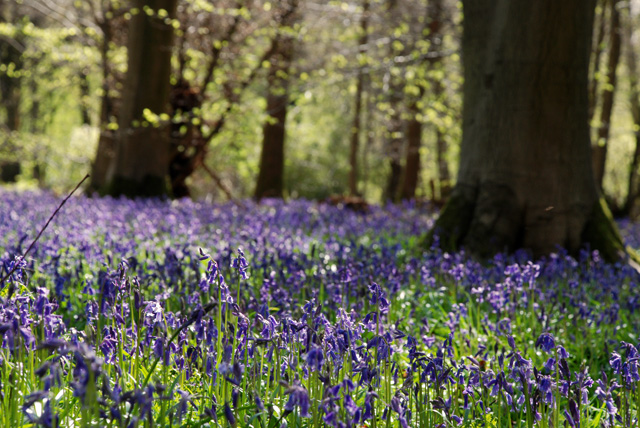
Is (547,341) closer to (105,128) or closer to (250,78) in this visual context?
(250,78)

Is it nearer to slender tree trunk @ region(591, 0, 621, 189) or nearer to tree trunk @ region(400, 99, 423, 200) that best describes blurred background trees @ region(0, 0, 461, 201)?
tree trunk @ region(400, 99, 423, 200)

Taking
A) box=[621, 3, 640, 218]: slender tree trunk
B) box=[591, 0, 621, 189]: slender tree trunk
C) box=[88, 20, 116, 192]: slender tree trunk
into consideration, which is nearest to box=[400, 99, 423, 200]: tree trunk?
box=[591, 0, 621, 189]: slender tree trunk

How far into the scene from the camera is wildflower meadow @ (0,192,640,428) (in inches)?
86.8

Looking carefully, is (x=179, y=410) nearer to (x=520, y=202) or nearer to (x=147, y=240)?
(x=147, y=240)

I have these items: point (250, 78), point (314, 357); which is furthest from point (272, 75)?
point (314, 357)

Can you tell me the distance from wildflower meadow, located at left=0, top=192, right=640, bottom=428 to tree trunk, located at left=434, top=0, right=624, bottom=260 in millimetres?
578

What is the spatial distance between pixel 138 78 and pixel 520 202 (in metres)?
8.05

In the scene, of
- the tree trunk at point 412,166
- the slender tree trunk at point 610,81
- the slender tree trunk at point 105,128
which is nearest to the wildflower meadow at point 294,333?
the slender tree trunk at point 105,128

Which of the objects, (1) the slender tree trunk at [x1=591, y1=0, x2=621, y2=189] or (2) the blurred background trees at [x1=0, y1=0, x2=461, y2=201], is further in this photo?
(1) the slender tree trunk at [x1=591, y1=0, x2=621, y2=189]

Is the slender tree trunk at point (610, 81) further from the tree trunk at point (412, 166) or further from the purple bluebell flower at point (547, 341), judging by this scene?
the purple bluebell flower at point (547, 341)

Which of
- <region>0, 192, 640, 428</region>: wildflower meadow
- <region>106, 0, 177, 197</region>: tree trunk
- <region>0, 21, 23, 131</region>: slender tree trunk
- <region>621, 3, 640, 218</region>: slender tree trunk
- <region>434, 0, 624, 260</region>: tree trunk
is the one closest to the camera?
<region>0, 192, 640, 428</region>: wildflower meadow

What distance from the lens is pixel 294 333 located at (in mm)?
2525

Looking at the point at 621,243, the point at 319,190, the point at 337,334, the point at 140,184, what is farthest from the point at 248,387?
the point at 319,190

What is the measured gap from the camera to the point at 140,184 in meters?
11.6
